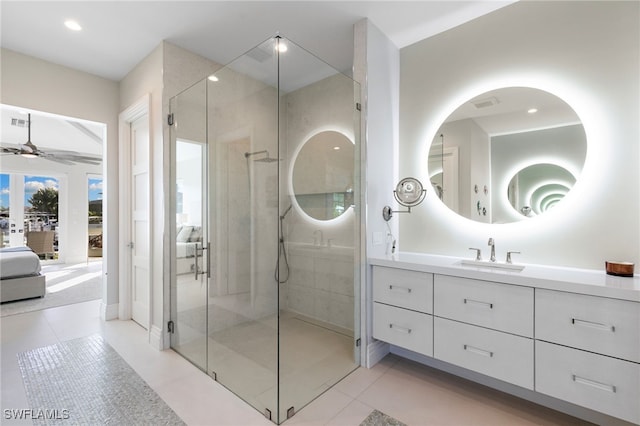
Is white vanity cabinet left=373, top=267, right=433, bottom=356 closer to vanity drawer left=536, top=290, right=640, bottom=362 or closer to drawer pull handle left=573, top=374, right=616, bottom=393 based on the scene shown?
vanity drawer left=536, top=290, right=640, bottom=362

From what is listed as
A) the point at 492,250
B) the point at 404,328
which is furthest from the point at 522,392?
the point at 492,250

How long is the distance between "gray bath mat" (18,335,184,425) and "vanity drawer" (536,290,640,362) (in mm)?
2182

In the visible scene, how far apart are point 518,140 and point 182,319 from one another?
3196 millimetres

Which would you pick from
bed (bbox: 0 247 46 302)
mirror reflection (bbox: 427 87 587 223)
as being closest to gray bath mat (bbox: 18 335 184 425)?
bed (bbox: 0 247 46 302)

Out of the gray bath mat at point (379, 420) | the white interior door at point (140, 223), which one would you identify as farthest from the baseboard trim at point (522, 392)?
the white interior door at point (140, 223)

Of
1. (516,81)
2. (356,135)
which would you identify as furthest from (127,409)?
(516,81)

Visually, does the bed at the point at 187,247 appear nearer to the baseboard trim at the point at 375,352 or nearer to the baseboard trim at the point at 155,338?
the baseboard trim at the point at 155,338

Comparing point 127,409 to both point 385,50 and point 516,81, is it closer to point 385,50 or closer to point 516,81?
point 385,50

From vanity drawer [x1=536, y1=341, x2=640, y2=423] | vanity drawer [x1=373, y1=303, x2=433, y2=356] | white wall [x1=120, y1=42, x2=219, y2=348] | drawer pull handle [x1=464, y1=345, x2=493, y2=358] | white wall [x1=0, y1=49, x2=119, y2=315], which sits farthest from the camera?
white wall [x1=0, y1=49, x2=119, y2=315]

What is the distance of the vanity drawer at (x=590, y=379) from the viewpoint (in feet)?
4.58

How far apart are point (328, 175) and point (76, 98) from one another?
297 cm

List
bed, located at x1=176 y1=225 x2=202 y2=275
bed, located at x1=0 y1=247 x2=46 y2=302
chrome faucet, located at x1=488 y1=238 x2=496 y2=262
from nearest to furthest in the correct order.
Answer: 1. chrome faucet, located at x1=488 y1=238 x2=496 y2=262
2. bed, located at x1=176 y1=225 x2=202 y2=275
3. bed, located at x1=0 y1=247 x2=46 y2=302

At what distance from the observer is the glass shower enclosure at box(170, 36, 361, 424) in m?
2.11

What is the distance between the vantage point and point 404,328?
216cm
